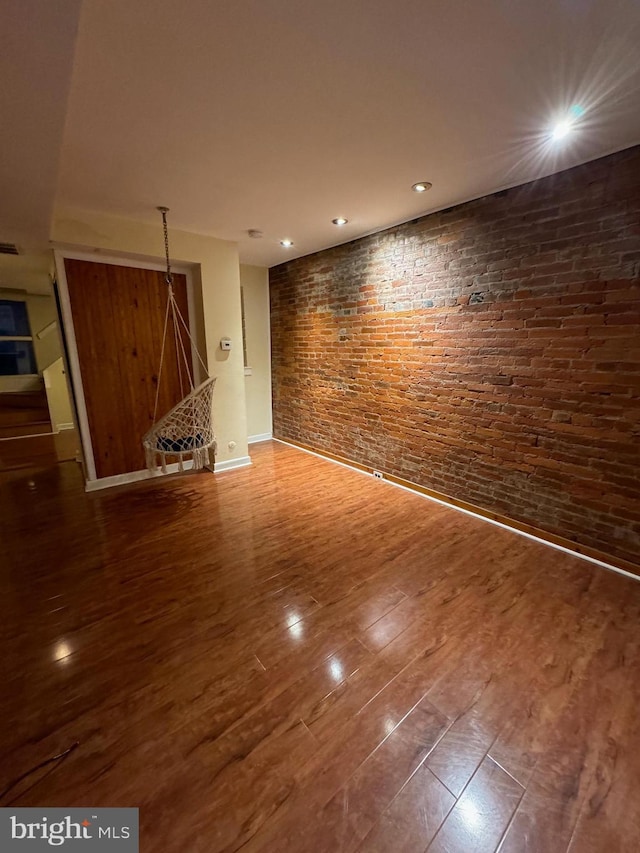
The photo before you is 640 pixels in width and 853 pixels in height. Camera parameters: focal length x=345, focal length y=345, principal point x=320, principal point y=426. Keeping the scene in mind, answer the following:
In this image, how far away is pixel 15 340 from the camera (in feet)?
21.6

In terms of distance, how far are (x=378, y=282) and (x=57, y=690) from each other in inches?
146

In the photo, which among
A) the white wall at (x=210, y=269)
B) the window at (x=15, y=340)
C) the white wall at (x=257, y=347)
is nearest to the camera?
the white wall at (x=210, y=269)

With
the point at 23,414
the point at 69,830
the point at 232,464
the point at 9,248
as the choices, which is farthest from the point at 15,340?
the point at 69,830

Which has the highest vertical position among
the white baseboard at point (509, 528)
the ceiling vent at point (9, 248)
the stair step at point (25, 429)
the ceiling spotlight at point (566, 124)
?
the ceiling spotlight at point (566, 124)

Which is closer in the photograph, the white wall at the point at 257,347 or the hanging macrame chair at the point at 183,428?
the hanging macrame chair at the point at 183,428

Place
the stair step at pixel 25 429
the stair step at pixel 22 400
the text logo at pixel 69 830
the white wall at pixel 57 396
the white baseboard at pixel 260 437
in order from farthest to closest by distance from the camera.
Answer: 1. the stair step at pixel 22 400
2. the white wall at pixel 57 396
3. the stair step at pixel 25 429
4. the white baseboard at pixel 260 437
5. the text logo at pixel 69 830

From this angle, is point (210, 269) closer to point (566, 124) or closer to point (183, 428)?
point (183, 428)

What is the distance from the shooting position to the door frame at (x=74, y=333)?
3125mm

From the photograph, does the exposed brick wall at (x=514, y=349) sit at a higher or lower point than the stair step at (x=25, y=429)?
higher

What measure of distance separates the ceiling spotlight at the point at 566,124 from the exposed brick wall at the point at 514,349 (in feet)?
1.33

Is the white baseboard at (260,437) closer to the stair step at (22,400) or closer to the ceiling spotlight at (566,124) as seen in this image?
the ceiling spotlight at (566,124)

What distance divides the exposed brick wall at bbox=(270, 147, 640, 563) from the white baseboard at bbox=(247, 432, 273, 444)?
6.14ft

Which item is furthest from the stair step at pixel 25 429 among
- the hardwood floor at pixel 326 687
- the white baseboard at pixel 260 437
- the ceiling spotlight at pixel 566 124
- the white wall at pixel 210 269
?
the ceiling spotlight at pixel 566 124

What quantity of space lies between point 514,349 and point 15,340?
27.5 feet
